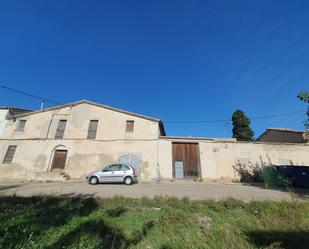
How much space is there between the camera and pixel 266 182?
1408cm

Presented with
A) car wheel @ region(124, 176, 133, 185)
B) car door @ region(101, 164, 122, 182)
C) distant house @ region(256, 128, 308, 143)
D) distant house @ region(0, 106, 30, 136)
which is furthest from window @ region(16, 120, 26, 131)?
distant house @ region(256, 128, 308, 143)

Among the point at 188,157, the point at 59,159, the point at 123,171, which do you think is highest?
the point at 188,157

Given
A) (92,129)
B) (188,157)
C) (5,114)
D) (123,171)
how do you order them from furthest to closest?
1. (5,114)
2. (92,129)
3. (188,157)
4. (123,171)

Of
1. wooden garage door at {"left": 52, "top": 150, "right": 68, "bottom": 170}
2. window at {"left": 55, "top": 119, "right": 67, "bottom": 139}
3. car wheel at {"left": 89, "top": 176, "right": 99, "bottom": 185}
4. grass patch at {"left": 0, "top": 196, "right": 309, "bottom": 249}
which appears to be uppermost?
window at {"left": 55, "top": 119, "right": 67, "bottom": 139}

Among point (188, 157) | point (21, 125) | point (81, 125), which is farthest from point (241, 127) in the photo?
point (21, 125)

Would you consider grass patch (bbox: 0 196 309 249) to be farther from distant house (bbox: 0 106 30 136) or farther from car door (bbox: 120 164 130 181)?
distant house (bbox: 0 106 30 136)

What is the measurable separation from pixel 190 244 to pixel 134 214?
2262 millimetres

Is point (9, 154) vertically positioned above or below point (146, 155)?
below

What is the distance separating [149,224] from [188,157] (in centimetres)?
1233

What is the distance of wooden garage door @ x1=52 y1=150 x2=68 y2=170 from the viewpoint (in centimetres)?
1684

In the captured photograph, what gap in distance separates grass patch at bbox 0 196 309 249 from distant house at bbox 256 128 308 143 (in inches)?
615

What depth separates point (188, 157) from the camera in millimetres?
16891

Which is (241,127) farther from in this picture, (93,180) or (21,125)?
(21,125)

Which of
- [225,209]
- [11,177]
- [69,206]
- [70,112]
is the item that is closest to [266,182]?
[225,209]
